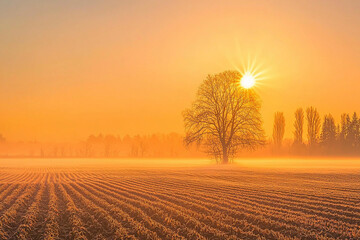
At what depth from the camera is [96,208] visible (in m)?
13.8

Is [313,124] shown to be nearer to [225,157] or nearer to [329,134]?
[329,134]

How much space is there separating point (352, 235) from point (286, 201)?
19.7ft

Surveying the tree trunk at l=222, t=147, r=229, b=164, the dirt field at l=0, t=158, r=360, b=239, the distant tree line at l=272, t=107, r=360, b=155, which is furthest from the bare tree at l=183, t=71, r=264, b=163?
the distant tree line at l=272, t=107, r=360, b=155

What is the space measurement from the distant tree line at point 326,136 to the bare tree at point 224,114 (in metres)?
61.7

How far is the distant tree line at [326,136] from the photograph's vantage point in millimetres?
95938

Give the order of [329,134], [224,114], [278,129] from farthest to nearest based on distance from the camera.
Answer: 1. [278,129]
2. [329,134]
3. [224,114]

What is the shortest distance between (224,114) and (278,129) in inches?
2744

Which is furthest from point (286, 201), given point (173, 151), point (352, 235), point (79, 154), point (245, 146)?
point (79, 154)

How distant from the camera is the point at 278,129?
108312 millimetres

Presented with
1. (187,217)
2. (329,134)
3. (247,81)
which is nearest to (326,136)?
(329,134)

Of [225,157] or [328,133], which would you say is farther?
[328,133]

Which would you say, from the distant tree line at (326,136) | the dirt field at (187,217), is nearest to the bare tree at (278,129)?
the distant tree line at (326,136)

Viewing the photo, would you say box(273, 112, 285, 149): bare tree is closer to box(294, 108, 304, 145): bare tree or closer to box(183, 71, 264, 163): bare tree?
box(294, 108, 304, 145): bare tree

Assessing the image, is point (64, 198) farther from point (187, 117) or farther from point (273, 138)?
point (273, 138)
